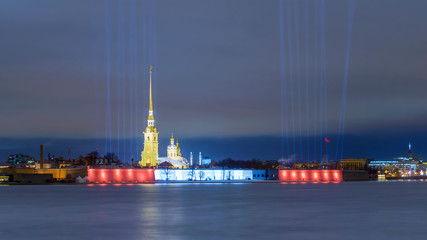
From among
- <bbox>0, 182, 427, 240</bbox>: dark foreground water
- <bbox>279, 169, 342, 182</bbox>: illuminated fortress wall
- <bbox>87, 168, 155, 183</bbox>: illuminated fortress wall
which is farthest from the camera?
<bbox>279, 169, 342, 182</bbox>: illuminated fortress wall

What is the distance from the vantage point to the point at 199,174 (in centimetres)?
16100

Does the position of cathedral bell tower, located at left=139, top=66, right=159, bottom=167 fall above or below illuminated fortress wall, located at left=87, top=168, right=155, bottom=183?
above

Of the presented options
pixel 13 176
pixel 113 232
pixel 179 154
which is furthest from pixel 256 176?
pixel 113 232

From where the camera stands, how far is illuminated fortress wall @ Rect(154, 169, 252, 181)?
151125mm

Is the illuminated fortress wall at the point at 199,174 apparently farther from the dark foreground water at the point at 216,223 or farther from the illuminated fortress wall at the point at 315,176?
the dark foreground water at the point at 216,223

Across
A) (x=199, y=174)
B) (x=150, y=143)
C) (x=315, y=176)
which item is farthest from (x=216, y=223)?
(x=150, y=143)

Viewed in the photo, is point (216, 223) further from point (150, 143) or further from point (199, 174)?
point (150, 143)

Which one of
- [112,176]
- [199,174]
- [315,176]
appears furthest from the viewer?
[199,174]

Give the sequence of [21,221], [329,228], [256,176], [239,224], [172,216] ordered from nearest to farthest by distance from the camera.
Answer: [329,228] < [239,224] < [21,221] < [172,216] < [256,176]

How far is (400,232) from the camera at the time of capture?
25.7 m

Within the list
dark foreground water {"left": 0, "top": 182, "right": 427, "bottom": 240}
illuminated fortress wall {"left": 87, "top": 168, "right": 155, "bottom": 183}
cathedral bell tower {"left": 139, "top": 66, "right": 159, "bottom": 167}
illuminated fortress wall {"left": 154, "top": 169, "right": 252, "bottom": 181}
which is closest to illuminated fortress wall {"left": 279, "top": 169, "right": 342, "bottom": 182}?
illuminated fortress wall {"left": 154, "top": 169, "right": 252, "bottom": 181}

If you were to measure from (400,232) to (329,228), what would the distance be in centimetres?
305

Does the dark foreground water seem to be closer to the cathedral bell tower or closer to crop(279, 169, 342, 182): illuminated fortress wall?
crop(279, 169, 342, 182): illuminated fortress wall

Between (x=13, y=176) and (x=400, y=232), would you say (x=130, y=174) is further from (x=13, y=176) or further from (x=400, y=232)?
(x=400, y=232)
